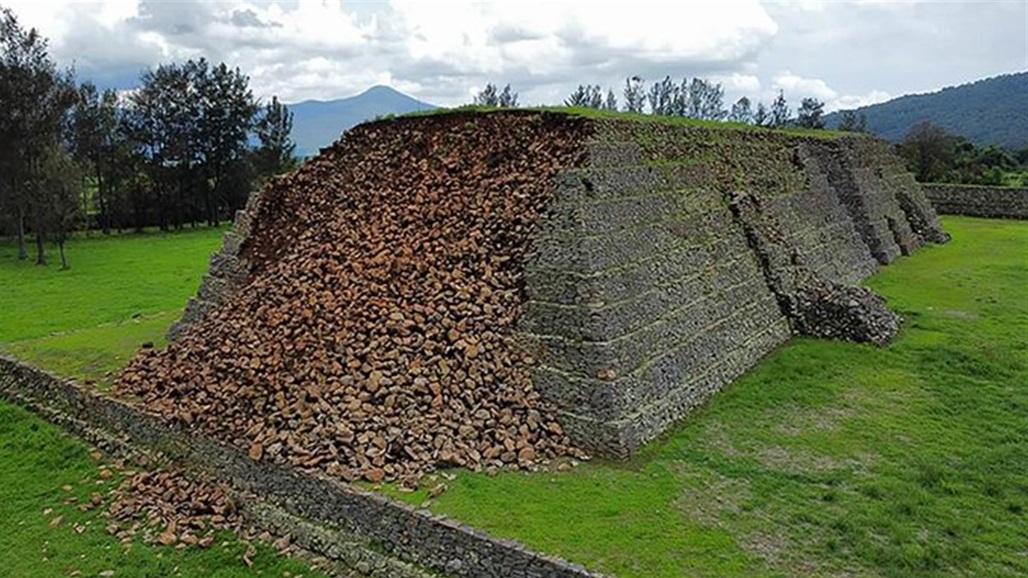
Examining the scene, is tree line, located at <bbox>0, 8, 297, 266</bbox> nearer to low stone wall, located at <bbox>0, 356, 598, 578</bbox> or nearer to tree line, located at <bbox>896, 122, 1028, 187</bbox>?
low stone wall, located at <bbox>0, 356, 598, 578</bbox>

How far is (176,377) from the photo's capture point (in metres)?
12.3

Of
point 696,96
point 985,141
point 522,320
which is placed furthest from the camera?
point 985,141

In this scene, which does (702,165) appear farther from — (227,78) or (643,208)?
(227,78)

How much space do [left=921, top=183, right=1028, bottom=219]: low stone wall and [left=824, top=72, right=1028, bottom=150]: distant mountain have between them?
6589 cm

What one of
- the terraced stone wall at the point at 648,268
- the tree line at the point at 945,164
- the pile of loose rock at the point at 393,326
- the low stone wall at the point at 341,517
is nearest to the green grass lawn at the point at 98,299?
the terraced stone wall at the point at 648,268

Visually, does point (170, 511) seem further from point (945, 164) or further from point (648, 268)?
point (945, 164)

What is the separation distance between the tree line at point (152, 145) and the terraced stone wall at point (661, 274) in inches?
1138

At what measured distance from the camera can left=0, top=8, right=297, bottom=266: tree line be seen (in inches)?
1337

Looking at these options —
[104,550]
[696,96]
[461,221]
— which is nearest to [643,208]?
[461,221]

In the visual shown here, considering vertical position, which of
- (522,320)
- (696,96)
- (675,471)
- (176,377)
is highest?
(696,96)

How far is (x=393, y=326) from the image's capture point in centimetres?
1116

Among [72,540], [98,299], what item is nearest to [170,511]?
[72,540]

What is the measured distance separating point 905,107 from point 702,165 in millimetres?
149730

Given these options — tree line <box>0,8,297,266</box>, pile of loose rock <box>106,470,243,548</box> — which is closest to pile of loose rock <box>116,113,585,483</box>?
pile of loose rock <box>106,470,243,548</box>
